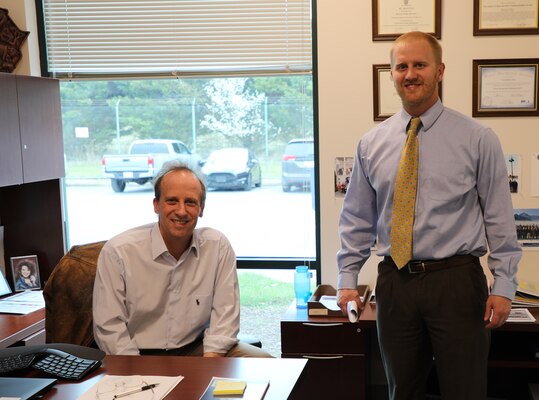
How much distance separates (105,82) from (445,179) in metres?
2.20

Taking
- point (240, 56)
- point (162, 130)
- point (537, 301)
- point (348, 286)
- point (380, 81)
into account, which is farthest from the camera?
point (162, 130)

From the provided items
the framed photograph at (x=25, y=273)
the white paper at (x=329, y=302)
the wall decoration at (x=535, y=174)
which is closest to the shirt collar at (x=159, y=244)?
the white paper at (x=329, y=302)

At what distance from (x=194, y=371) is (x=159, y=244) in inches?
26.4

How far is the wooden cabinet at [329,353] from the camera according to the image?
283 centimetres

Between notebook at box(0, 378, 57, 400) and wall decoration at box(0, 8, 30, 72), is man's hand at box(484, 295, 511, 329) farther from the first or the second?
wall decoration at box(0, 8, 30, 72)

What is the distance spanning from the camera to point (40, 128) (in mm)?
3098

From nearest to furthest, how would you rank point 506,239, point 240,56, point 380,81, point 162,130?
1. point 506,239
2. point 380,81
3. point 240,56
4. point 162,130

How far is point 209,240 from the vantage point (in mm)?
2334

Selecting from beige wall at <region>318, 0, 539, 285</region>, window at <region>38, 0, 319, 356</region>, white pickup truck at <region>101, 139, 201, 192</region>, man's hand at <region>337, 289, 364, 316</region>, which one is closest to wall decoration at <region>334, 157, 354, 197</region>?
beige wall at <region>318, 0, 539, 285</region>

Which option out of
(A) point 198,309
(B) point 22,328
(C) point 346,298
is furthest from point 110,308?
(C) point 346,298

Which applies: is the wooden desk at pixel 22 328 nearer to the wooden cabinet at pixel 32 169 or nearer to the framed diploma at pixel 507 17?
the wooden cabinet at pixel 32 169

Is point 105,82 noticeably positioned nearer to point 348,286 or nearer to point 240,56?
point 240,56

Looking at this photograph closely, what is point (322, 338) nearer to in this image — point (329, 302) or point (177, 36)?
point (329, 302)

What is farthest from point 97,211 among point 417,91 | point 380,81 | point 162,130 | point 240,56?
point 417,91
